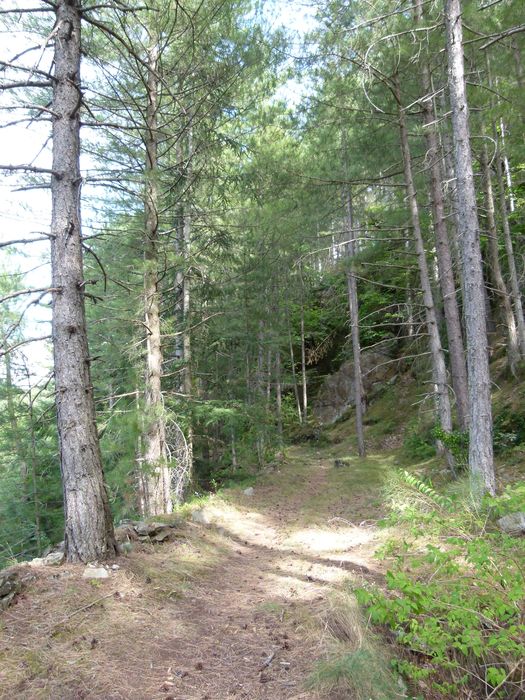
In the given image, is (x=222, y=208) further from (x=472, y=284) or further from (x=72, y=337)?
(x=72, y=337)

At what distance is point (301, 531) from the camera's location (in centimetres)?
754

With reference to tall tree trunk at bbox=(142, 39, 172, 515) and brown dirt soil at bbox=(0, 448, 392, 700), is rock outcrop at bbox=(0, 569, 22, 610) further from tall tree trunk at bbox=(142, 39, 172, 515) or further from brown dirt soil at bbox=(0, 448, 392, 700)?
tall tree trunk at bbox=(142, 39, 172, 515)

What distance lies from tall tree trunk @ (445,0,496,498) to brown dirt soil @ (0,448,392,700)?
1923 mm

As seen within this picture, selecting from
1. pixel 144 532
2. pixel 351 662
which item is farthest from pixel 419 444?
pixel 351 662

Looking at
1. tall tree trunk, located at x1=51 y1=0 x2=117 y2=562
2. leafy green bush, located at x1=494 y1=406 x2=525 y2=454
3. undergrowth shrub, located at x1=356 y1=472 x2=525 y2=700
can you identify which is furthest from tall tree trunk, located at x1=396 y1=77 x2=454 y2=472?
tall tree trunk, located at x1=51 y1=0 x2=117 y2=562

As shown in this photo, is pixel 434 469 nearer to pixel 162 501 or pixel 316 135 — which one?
pixel 162 501

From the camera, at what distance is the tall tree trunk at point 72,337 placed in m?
4.22

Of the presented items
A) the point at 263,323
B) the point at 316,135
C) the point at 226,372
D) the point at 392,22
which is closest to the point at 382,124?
the point at 316,135

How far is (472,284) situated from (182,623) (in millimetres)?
5545

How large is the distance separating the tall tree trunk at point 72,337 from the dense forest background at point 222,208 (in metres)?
0.03

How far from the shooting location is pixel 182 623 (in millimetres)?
3812

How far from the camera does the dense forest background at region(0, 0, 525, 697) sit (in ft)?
16.2

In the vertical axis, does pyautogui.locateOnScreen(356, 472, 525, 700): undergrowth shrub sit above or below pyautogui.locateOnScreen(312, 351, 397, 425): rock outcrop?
below

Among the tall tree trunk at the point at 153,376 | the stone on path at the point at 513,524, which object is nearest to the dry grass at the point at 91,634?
the tall tree trunk at the point at 153,376
